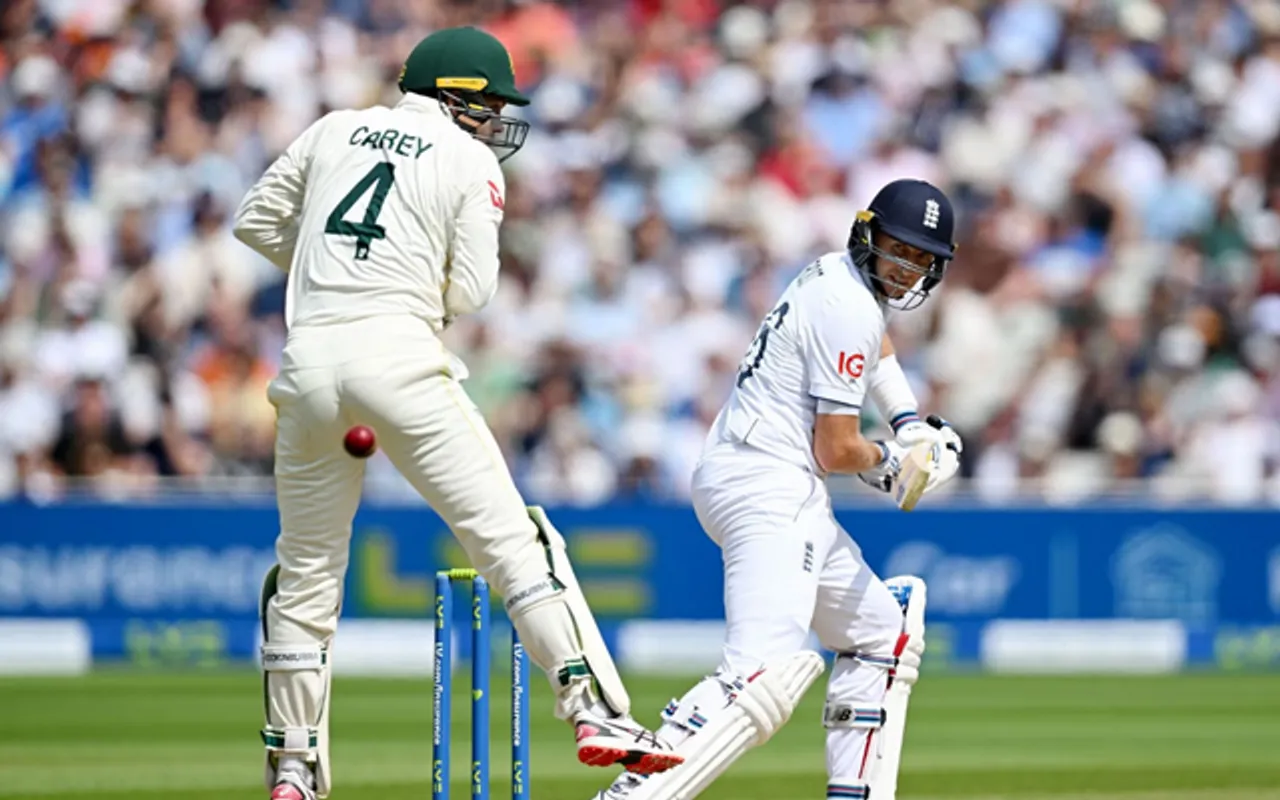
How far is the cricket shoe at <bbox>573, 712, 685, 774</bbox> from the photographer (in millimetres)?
4973

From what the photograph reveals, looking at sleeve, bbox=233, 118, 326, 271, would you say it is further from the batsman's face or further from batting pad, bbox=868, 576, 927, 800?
batting pad, bbox=868, 576, 927, 800

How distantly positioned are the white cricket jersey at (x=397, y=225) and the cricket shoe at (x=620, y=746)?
1.02 metres

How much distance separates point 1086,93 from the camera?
15133 mm

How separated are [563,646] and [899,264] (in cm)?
135

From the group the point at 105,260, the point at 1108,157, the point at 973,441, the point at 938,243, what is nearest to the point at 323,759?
the point at 938,243

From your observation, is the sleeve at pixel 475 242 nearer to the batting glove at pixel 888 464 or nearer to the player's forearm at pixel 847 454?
the player's forearm at pixel 847 454

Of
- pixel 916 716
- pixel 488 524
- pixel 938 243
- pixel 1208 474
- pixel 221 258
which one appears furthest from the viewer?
pixel 221 258

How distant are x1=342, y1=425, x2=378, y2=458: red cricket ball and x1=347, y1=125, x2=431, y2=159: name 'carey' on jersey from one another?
0.66m

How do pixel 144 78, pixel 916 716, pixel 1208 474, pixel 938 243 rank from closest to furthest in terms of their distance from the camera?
pixel 938 243
pixel 916 716
pixel 1208 474
pixel 144 78

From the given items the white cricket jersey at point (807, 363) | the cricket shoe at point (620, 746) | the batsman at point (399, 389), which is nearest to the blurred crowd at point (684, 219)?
the white cricket jersey at point (807, 363)

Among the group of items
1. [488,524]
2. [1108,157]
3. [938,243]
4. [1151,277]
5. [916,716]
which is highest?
[1108,157]

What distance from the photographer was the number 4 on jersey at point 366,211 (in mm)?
5160

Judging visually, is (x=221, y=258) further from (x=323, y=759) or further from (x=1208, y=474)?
(x=323, y=759)

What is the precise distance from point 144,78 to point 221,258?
6.23ft
